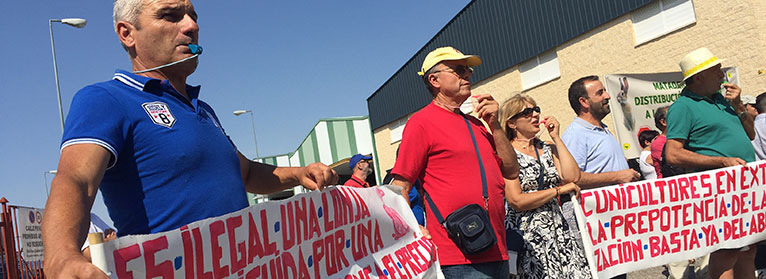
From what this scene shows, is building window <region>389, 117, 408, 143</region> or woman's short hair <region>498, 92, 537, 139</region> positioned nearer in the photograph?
woman's short hair <region>498, 92, 537, 139</region>

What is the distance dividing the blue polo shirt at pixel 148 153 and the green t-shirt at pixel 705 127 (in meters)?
4.12

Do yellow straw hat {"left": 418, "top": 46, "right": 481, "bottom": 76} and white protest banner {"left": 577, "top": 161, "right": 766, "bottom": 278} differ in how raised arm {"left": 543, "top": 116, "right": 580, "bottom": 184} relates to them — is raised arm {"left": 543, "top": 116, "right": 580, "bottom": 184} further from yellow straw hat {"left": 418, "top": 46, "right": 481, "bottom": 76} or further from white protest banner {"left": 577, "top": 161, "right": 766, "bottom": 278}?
yellow straw hat {"left": 418, "top": 46, "right": 481, "bottom": 76}

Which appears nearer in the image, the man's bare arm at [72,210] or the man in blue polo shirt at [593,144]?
the man's bare arm at [72,210]

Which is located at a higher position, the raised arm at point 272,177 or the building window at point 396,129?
the building window at point 396,129

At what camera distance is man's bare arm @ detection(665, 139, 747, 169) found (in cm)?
488

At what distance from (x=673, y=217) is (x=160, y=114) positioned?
4280 millimetres

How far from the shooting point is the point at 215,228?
6.82 ft

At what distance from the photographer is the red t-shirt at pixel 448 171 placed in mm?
3543

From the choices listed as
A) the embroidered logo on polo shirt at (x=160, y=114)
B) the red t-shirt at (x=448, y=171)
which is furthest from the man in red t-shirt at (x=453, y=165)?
the embroidered logo on polo shirt at (x=160, y=114)

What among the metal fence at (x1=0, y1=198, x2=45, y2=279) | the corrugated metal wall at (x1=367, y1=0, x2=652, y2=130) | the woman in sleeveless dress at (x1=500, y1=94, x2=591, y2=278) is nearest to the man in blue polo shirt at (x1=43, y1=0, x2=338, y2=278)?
the woman in sleeveless dress at (x1=500, y1=94, x2=591, y2=278)

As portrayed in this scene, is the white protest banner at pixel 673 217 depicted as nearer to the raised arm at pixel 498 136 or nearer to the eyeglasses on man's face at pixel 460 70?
the raised arm at pixel 498 136

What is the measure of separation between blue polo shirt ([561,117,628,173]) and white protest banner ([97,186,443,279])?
84.2 inches

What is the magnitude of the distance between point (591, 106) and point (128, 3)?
13.6 feet

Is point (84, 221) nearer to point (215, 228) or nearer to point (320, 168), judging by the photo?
point (215, 228)
